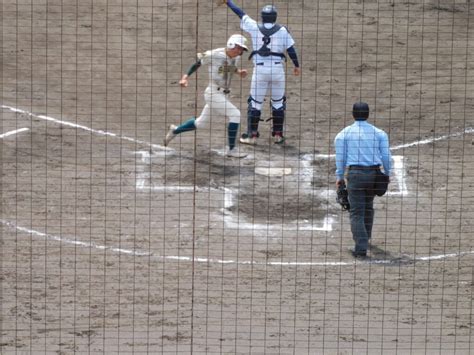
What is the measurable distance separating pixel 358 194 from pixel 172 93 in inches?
206

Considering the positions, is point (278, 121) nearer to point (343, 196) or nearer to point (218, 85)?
point (218, 85)

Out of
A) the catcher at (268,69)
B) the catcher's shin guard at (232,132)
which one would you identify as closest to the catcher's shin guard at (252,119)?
the catcher at (268,69)

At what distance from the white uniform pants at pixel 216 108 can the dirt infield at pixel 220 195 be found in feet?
1.51

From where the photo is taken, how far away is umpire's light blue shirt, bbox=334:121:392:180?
12.5 meters

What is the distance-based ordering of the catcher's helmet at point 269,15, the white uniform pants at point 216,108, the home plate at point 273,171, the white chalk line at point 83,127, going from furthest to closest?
the catcher's helmet at point 269,15, the white chalk line at point 83,127, the white uniform pants at point 216,108, the home plate at point 273,171

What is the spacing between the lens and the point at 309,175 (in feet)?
48.5

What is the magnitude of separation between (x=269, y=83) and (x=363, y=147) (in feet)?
12.6

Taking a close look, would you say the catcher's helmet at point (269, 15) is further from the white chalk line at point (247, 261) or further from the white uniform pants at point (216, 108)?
the white chalk line at point (247, 261)

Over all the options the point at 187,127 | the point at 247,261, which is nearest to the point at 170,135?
the point at 187,127

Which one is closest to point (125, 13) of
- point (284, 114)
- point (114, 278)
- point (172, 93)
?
point (172, 93)

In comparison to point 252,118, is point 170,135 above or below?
below

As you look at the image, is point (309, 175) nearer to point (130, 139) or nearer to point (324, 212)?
point (324, 212)

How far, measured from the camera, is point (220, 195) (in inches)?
558

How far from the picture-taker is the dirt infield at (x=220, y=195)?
36.5ft
